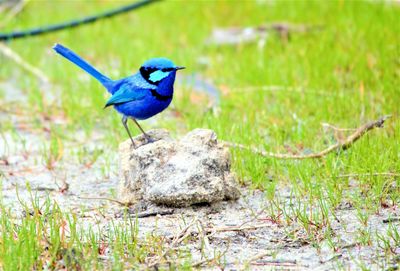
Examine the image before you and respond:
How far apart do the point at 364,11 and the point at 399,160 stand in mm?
4189

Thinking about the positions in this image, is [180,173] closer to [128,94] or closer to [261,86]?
[128,94]

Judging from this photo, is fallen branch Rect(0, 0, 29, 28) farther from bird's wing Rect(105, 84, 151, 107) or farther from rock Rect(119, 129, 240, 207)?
rock Rect(119, 129, 240, 207)

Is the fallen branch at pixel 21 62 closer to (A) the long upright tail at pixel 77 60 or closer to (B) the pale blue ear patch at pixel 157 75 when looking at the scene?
(A) the long upright tail at pixel 77 60

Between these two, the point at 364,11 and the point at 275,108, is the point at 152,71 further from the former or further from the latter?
the point at 364,11

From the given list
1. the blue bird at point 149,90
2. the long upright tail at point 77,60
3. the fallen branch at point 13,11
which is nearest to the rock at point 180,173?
the blue bird at point 149,90

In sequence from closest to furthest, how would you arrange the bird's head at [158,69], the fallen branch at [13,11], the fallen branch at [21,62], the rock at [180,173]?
the rock at [180,173], the bird's head at [158,69], the fallen branch at [21,62], the fallen branch at [13,11]

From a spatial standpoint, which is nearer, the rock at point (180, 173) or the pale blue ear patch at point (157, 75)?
the rock at point (180, 173)

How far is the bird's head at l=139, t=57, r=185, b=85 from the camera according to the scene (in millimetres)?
4465

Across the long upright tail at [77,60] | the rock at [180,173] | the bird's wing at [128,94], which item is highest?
the long upright tail at [77,60]

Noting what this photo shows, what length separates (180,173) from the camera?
4.27m

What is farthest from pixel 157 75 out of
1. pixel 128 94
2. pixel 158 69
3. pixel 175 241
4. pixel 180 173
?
pixel 175 241

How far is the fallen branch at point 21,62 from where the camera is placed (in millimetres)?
7398

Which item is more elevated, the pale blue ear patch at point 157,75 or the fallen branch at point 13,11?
the fallen branch at point 13,11

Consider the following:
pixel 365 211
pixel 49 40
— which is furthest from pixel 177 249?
pixel 49 40
